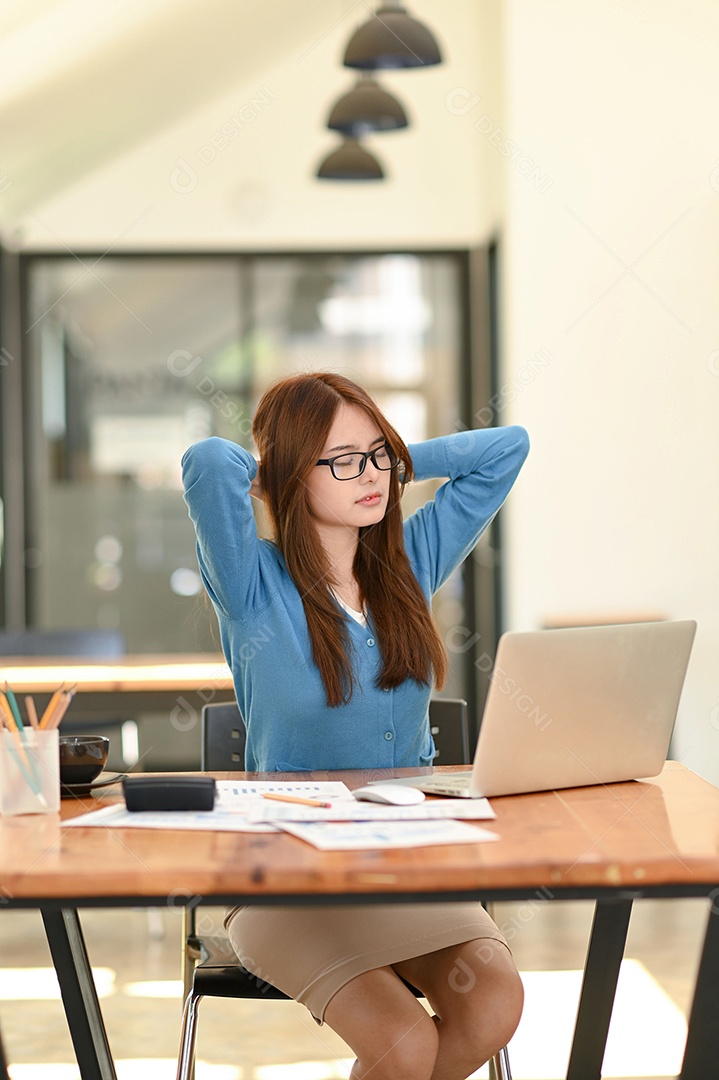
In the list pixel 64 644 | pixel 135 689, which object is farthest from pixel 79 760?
pixel 64 644

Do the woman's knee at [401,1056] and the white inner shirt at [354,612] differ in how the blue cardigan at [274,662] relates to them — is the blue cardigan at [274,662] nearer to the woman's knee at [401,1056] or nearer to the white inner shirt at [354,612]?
the white inner shirt at [354,612]

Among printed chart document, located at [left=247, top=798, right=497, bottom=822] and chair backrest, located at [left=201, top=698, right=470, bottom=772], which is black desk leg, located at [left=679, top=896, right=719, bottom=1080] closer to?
printed chart document, located at [left=247, top=798, right=497, bottom=822]

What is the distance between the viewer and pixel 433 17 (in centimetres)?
592

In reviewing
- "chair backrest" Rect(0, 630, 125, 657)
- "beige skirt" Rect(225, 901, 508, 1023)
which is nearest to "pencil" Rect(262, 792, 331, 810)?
"beige skirt" Rect(225, 901, 508, 1023)

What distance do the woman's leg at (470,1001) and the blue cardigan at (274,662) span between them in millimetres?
349

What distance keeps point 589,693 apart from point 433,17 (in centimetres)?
531

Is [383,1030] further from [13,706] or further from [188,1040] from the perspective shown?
[13,706]

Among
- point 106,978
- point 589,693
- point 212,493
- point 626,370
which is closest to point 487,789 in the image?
point 589,693

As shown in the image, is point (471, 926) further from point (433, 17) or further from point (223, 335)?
point (433, 17)

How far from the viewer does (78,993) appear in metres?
1.71

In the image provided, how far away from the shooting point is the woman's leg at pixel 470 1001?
4.80ft

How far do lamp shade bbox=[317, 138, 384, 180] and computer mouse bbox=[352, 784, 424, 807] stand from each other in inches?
148

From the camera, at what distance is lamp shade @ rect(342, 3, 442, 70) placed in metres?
3.49

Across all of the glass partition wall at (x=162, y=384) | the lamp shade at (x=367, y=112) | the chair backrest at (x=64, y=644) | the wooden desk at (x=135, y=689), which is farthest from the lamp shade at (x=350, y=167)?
the wooden desk at (x=135, y=689)
